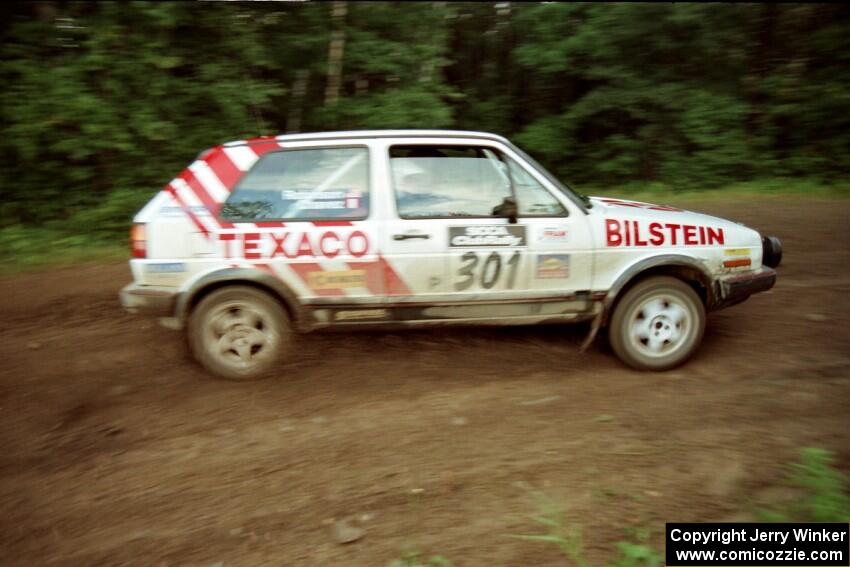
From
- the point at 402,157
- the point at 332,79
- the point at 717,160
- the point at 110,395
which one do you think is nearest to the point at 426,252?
the point at 402,157

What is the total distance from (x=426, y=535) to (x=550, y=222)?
2405mm

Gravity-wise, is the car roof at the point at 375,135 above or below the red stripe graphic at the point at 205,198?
above

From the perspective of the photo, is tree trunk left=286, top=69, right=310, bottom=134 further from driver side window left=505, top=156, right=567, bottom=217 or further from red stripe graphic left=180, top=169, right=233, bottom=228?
driver side window left=505, top=156, right=567, bottom=217

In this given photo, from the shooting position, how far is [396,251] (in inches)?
177

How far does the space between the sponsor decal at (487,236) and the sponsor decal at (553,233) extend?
0.14m

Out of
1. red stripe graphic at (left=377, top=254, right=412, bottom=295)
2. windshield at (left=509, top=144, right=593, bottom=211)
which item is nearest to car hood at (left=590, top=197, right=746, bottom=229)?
windshield at (left=509, top=144, right=593, bottom=211)

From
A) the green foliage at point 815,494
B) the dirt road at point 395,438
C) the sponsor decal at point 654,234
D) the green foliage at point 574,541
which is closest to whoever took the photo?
the green foliage at point 574,541

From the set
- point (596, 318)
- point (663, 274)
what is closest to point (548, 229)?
point (596, 318)

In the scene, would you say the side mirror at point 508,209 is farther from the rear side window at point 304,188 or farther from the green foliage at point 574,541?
the green foliage at point 574,541

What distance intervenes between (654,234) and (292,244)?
8.43ft

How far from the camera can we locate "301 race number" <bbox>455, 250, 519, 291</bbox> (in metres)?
4.58

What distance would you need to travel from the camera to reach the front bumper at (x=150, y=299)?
14.7ft

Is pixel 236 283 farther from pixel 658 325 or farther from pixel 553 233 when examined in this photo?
pixel 658 325

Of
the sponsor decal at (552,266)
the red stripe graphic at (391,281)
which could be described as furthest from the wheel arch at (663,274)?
the red stripe graphic at (391,281)
